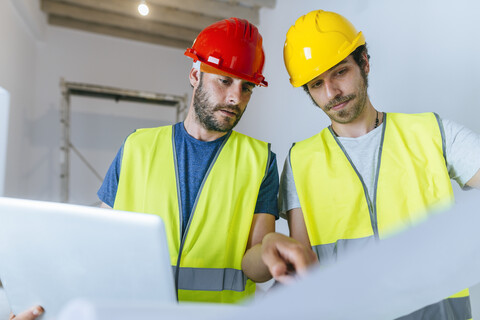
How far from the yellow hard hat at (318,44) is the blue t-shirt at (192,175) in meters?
0.39

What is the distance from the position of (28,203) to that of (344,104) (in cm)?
118

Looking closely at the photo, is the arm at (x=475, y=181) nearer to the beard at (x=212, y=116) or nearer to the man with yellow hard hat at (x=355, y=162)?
the man with yellow hard hat at (x=355, y=162)

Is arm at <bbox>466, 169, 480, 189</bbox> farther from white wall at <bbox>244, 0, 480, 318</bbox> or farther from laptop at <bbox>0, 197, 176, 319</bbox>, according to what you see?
laptop at <bbox>0, 197, 176, 319</bbox>

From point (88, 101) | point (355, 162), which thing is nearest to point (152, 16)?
point (88, 101)

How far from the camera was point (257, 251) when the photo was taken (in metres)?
1.31

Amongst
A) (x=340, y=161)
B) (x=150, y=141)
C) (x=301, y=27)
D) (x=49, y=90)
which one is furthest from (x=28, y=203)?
(x=49, y=90)

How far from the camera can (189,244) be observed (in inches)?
54.6

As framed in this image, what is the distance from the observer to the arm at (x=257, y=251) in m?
1.28

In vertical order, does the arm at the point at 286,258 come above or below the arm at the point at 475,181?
below

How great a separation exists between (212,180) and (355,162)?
57cm

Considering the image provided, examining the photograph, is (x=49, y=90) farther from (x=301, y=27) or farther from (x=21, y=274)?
(x=21, y=274)

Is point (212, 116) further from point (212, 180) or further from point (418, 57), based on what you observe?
point (418, 57)

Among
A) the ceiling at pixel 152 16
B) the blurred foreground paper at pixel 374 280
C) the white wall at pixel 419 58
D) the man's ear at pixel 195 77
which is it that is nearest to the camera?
the blurred foreground paper at pixel 374 280

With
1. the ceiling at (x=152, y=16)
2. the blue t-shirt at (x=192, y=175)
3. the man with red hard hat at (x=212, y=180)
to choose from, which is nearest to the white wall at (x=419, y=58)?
the blue t-shirt at (x=192, y=175)
